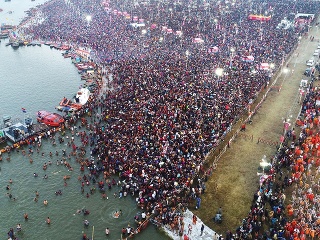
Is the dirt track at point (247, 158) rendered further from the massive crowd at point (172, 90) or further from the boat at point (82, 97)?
the boat at point (82, 97)

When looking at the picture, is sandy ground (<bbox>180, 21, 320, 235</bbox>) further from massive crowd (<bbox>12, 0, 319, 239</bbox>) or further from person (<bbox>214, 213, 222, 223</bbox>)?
massive crowd (<bbox>12, 0, 319, 239</bbox>)

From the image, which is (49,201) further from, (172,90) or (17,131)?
(172,90)

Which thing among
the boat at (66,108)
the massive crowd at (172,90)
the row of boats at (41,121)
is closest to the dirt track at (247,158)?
the massive crowd at (172,90)

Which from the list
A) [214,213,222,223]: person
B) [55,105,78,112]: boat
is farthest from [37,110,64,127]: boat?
[214,213,222,223]: person

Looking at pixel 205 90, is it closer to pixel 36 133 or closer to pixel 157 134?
pixel 157 134

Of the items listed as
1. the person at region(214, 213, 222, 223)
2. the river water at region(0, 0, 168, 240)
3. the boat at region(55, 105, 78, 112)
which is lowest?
the boat at region(55, 105, 78, 112)

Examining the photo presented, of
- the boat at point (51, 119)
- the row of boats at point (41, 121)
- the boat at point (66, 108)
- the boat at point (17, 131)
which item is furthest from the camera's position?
the boat at point (66, 108)
